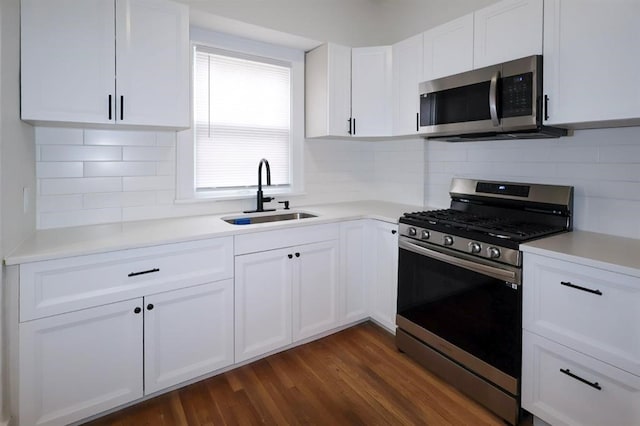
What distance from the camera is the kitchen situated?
1.65 m

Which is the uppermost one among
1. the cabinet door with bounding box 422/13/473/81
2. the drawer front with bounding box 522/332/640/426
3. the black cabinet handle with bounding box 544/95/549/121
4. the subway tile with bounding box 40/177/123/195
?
the cabinet door with bounding box 422/13/473/81

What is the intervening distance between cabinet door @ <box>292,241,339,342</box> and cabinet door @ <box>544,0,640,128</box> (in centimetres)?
158

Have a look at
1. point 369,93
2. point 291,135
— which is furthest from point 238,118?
point 369,93

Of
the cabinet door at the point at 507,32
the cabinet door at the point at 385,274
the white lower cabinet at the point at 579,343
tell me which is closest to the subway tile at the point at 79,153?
the cabinet door at the point at 385,274

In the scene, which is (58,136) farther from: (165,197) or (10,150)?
(165,197)

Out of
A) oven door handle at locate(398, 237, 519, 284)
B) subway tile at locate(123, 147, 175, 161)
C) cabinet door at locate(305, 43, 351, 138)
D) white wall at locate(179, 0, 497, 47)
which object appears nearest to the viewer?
oven door handle at locate(398, 237, 519, 284)

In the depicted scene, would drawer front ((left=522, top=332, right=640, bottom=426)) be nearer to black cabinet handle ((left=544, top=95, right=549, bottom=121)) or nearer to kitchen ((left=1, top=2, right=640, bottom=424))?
kitchen ((left=1, top=2, right=640, bottom=424))

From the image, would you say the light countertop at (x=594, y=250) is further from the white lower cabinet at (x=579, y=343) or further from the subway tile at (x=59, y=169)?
the subway tile at (x=59, y=169)

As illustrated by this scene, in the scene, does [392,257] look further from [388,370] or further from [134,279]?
[134,279]

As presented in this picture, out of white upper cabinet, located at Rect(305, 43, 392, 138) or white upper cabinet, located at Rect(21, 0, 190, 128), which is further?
white upper cabinet, located at Rect(305, 43, 392, 138)

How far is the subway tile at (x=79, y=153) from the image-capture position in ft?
6.86

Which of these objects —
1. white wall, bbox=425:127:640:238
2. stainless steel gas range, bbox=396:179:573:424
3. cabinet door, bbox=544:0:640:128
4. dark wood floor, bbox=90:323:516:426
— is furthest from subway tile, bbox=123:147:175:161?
cabinet door, bbox=544:0:640:128

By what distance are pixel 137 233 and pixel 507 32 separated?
2.38m

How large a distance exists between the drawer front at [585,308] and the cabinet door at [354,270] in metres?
1.24
